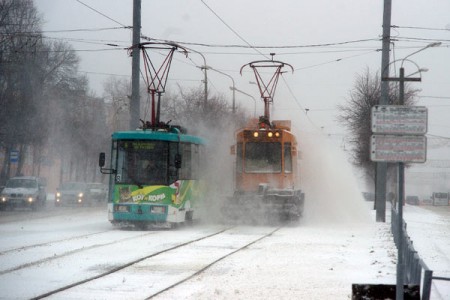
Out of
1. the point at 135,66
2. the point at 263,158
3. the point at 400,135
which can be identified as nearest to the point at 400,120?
the point at 400,135

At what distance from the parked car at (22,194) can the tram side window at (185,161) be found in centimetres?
1793

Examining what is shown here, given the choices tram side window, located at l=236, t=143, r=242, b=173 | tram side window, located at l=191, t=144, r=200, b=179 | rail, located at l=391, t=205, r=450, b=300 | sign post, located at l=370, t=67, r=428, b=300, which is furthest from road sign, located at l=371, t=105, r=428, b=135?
tram side window, located at l=236, t=143, r=242, b=173

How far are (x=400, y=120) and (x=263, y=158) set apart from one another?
19.4m

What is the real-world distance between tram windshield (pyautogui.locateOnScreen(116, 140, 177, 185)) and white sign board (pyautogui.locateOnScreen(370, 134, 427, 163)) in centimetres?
1529

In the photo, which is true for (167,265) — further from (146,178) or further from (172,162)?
(172,162)

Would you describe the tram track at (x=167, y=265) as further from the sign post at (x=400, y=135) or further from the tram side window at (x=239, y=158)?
the tram side window at (x=239, y=158)

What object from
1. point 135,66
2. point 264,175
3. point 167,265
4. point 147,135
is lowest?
point 167,265

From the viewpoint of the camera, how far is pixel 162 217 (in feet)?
78.5

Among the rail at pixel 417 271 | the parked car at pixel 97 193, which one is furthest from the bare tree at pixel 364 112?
the rail at pixel 417 271

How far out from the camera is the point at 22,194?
40.7 meters

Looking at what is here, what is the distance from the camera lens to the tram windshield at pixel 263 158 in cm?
2853

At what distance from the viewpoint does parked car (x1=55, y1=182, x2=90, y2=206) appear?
47.1 meters

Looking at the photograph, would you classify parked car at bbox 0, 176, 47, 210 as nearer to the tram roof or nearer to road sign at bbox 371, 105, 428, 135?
the tram roof

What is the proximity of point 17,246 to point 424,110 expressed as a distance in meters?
11.4
